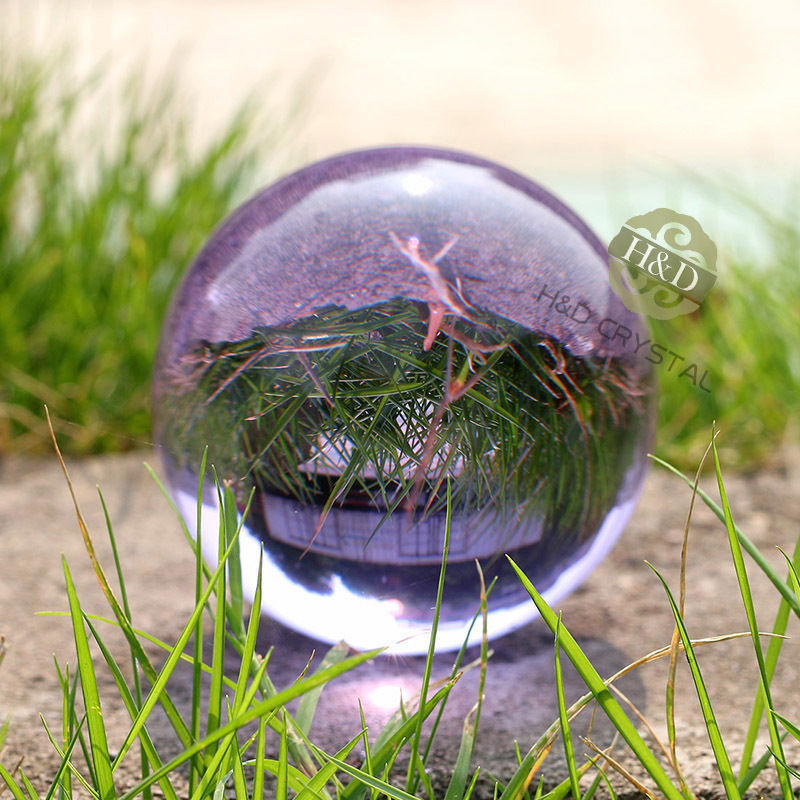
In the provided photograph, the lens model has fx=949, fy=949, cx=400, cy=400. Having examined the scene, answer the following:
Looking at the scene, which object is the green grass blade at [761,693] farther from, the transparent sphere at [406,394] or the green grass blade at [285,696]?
the green grass blade at [285,696]

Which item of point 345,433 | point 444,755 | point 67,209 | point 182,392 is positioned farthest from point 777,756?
point 67,209

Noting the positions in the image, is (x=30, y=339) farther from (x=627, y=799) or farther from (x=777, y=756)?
(x=777, y=756)

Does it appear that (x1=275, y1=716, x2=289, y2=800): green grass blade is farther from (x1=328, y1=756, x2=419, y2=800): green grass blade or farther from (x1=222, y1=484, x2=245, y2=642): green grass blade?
(x1=222, y1=484, x2=245, y2=642): green grass blade

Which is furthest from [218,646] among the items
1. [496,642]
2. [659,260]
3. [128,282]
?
[128,282]

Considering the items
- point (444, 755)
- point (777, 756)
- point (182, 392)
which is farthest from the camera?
point (182, 392)

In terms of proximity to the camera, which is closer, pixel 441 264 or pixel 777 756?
pixel 777 756

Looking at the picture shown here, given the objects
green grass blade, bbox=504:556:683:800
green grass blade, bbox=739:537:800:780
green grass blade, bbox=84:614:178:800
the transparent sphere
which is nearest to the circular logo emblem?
the transparent sphere
